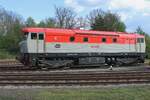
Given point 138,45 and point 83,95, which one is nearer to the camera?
point 83,95

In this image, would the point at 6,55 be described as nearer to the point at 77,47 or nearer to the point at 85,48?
the point at 85,48

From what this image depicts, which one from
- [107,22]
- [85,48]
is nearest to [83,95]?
[85,48]

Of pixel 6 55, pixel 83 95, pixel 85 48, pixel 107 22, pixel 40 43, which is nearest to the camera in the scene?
pixel 83 95

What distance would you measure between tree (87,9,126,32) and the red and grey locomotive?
144 ft

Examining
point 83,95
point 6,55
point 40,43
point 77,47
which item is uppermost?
point 40,43

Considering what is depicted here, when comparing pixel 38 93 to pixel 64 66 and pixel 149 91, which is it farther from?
pixel 64 66

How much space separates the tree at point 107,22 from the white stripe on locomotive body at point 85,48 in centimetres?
4387

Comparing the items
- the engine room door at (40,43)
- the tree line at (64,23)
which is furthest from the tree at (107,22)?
the engine room door at (40,43)

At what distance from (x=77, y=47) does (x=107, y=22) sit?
54.2 metres

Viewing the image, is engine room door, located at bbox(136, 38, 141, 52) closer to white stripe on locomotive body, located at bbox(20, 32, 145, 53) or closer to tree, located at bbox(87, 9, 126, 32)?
white stripe on locomotive body, located at bbox(20, 32, 145, 53)

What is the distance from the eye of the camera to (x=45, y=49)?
111 feet

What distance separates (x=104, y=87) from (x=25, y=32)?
51.0 feet

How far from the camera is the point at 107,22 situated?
88812 millimetres

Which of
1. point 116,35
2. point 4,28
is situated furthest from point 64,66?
point 4,28
